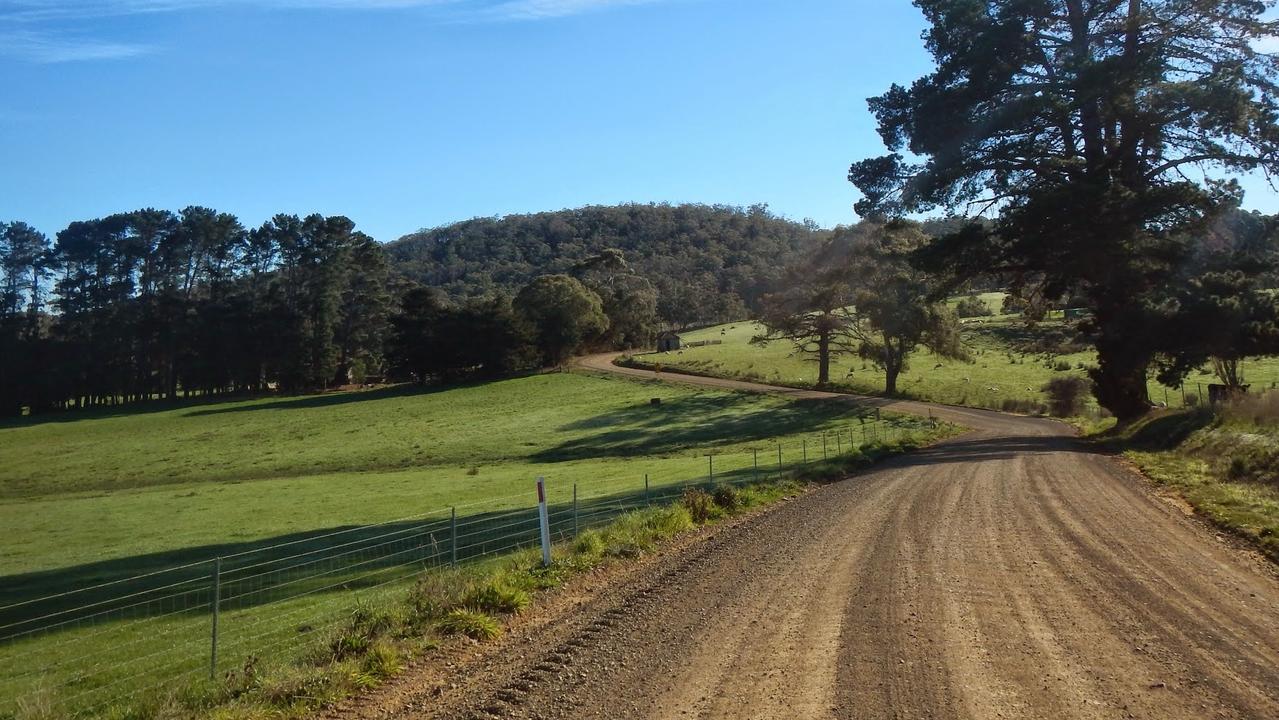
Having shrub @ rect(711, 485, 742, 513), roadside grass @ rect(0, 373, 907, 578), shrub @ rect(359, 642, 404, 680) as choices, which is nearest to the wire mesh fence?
shrub @ rect(359, 642, 404, 680)

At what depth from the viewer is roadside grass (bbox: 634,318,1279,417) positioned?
5200cm

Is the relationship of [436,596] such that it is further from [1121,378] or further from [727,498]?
[1121,378]

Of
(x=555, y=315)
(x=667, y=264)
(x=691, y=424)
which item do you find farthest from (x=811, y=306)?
(x=667, y=264)

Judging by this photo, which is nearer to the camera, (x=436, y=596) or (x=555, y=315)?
(x=436, y=596)

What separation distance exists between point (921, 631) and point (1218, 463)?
14367 millimetres

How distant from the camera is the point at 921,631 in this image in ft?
24.3

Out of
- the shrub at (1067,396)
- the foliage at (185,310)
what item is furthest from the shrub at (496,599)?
the foliage at (185,310)

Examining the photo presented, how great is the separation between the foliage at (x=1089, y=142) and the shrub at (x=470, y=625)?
2500cm

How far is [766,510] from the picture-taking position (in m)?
16.1

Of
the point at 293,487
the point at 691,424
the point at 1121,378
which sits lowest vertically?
the point at 293,487

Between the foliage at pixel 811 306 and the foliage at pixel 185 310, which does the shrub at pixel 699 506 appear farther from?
the foliage at pixel 185 310

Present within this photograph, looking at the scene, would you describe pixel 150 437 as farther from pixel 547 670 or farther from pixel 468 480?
pixel 547 670

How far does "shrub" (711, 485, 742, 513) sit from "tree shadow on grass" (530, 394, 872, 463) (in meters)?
23.5

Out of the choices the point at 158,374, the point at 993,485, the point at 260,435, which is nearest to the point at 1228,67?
the point at 993,485
